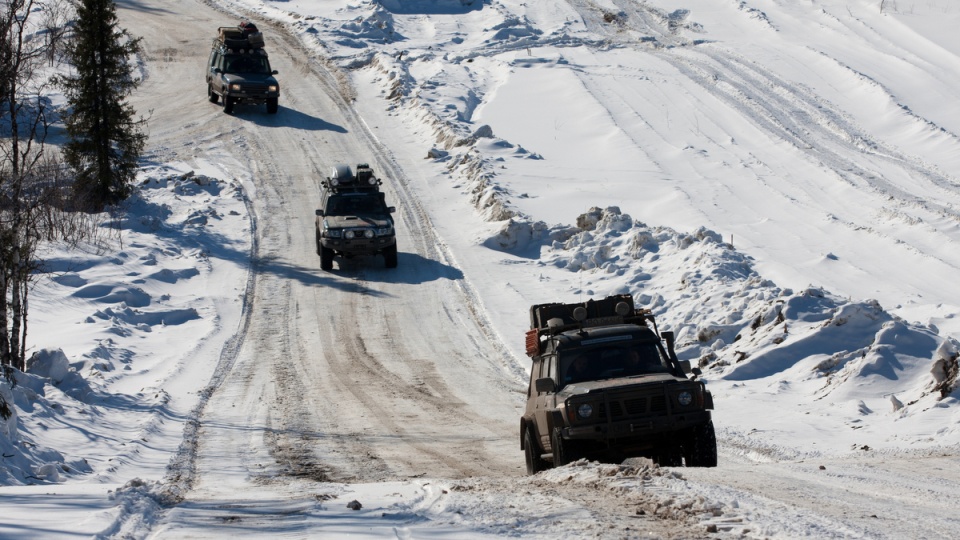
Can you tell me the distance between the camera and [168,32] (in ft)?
148

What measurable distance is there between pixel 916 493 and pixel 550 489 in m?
2.99

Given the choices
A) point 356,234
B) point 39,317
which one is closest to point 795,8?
point 356,234

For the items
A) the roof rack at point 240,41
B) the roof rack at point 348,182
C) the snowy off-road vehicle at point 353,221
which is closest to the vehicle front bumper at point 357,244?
the snowy off-road vehicle at point 353,221

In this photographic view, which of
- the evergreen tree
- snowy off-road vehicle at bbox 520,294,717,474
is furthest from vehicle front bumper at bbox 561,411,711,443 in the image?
the evergreen tree

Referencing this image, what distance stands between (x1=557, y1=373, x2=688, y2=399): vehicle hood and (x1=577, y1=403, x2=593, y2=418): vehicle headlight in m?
0.16

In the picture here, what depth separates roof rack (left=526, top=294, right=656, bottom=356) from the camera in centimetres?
1202

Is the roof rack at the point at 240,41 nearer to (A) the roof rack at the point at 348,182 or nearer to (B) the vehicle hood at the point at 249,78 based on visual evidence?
(B) the vehicle hood at the point at 249,78

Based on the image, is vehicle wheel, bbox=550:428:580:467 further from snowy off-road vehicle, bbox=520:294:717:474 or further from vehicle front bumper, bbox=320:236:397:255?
vehicle front bumper, bbox=320:236:397:255

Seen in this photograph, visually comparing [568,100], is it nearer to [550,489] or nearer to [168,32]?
[168,32]

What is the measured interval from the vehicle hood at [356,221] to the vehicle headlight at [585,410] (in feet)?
42.4

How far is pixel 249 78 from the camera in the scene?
34.3 meters

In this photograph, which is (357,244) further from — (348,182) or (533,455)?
(533,455)

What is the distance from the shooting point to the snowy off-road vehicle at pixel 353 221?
22766 millimetres

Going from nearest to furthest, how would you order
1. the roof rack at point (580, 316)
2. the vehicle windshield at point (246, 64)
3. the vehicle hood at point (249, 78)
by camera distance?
the roof rack at point (580, 316), the vehicle hood at point (249, 78), the vehicle windshield at point (246, 64)
